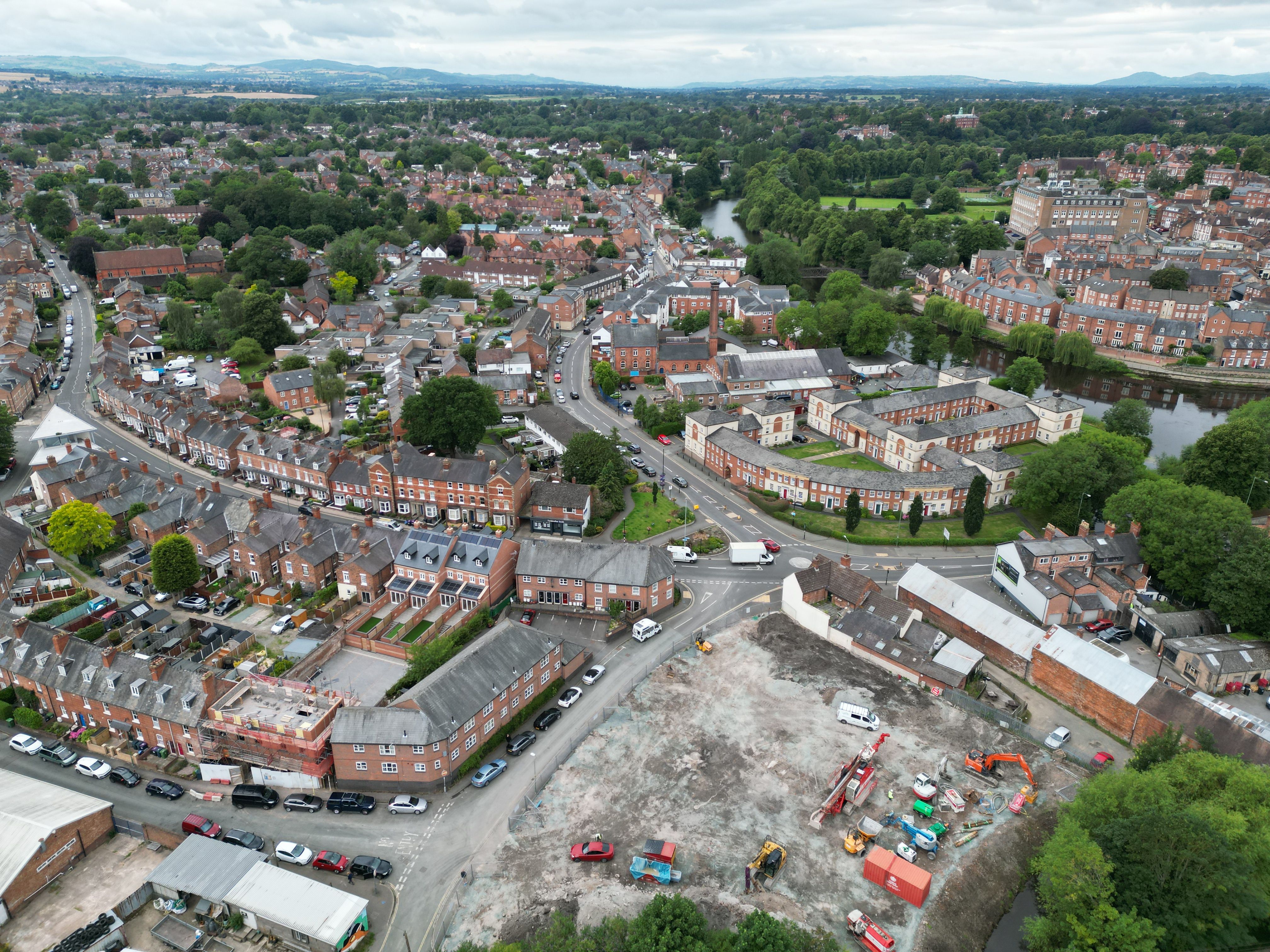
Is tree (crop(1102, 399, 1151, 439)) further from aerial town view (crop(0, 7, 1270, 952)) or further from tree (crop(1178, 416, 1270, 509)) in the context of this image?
tree (crop(1178, 416, 1270, 509))

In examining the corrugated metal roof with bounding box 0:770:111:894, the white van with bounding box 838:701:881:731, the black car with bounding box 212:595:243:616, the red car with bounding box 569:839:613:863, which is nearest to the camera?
the corrugated metal roof with bounding box 0:770:111:894

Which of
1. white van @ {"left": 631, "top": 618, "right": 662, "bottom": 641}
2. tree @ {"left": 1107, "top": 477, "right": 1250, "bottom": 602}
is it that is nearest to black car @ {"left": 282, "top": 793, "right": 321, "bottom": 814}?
white van @ {"left": 631, "top": 618, "right": 662, "bottom": 641}

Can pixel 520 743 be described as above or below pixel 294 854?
below

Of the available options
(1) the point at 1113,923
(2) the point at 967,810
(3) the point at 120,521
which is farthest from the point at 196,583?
(1) the point at 1113,923

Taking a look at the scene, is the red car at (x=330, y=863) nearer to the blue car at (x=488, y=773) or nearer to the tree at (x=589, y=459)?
the blue car at (x=488, y=773)

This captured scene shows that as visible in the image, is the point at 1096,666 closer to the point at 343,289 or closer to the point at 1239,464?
the point at 1239,464

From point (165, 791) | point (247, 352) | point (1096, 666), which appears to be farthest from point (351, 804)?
point (247, 352)
